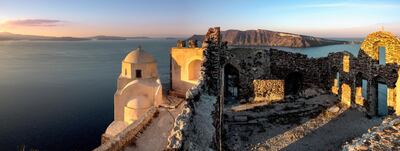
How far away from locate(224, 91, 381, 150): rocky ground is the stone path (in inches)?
97.5

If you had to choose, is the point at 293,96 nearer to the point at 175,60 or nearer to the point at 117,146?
the point at 117,146

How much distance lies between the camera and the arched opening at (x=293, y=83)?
1639 cm

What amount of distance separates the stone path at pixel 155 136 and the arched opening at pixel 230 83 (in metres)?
2.87

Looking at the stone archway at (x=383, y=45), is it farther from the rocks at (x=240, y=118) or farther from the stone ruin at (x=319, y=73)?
the rocks at (x=240, y=118)

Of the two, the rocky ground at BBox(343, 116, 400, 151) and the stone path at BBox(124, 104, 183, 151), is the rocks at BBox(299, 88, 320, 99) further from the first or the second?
the rocky ground at BBox(343, 116, 400, 151)

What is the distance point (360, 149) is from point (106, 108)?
3112 centimetres


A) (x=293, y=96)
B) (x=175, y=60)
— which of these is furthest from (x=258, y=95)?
(x=175, y=60)

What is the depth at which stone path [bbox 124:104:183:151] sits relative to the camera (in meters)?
12.4

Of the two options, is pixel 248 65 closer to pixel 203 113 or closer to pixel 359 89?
pixel 359 89

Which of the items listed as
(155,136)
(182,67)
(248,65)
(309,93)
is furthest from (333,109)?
(182,67)

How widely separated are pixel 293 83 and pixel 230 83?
353 centimetres

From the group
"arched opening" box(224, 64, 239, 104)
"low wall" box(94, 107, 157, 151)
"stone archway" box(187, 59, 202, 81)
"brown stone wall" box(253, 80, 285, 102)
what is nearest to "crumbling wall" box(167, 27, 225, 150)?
"low wall" box(94, 107, 157, 151)

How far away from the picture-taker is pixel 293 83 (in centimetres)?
1684

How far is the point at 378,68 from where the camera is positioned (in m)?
13.5
